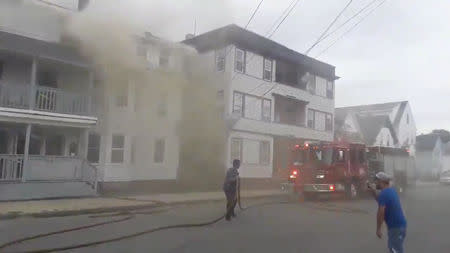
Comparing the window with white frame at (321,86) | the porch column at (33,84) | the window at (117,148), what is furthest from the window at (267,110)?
the porch column at (33,84)

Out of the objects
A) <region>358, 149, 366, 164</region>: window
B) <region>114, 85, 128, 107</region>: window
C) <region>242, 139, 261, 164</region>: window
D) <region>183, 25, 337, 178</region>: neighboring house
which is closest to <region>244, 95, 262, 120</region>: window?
<region>183, 25, 337, 178</region>: neighboring house

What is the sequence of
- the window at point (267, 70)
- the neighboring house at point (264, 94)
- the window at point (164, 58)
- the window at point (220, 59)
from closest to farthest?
the window at point (164, 58)
the neighboring house at point (264, 94)
the window at point (220, 59)
the window at point (267, 70)

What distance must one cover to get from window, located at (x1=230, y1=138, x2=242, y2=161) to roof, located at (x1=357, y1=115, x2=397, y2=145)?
78.2ft

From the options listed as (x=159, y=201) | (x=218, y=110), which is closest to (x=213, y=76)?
(x=218, y=110)

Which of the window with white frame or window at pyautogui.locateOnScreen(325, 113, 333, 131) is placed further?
window at pyautogui.locateOnScreen(325, 113, 333, 131)

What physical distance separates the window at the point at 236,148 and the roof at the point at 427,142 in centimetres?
4172

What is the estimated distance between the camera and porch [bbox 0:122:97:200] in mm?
14828

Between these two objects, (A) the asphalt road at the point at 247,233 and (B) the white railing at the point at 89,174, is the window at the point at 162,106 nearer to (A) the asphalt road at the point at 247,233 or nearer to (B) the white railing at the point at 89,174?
(B) the white railing at the point at 89,174

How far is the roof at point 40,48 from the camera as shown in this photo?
47.4ft

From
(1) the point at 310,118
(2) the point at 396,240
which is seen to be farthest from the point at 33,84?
(1) the point at 310,118

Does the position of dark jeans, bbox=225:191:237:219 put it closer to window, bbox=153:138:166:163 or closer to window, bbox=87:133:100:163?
window, bbox=87:133:100:163

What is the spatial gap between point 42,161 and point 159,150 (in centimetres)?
606

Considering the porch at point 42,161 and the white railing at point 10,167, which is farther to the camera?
the porch at point 42,161

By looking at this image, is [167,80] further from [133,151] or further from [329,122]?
[329,122]
